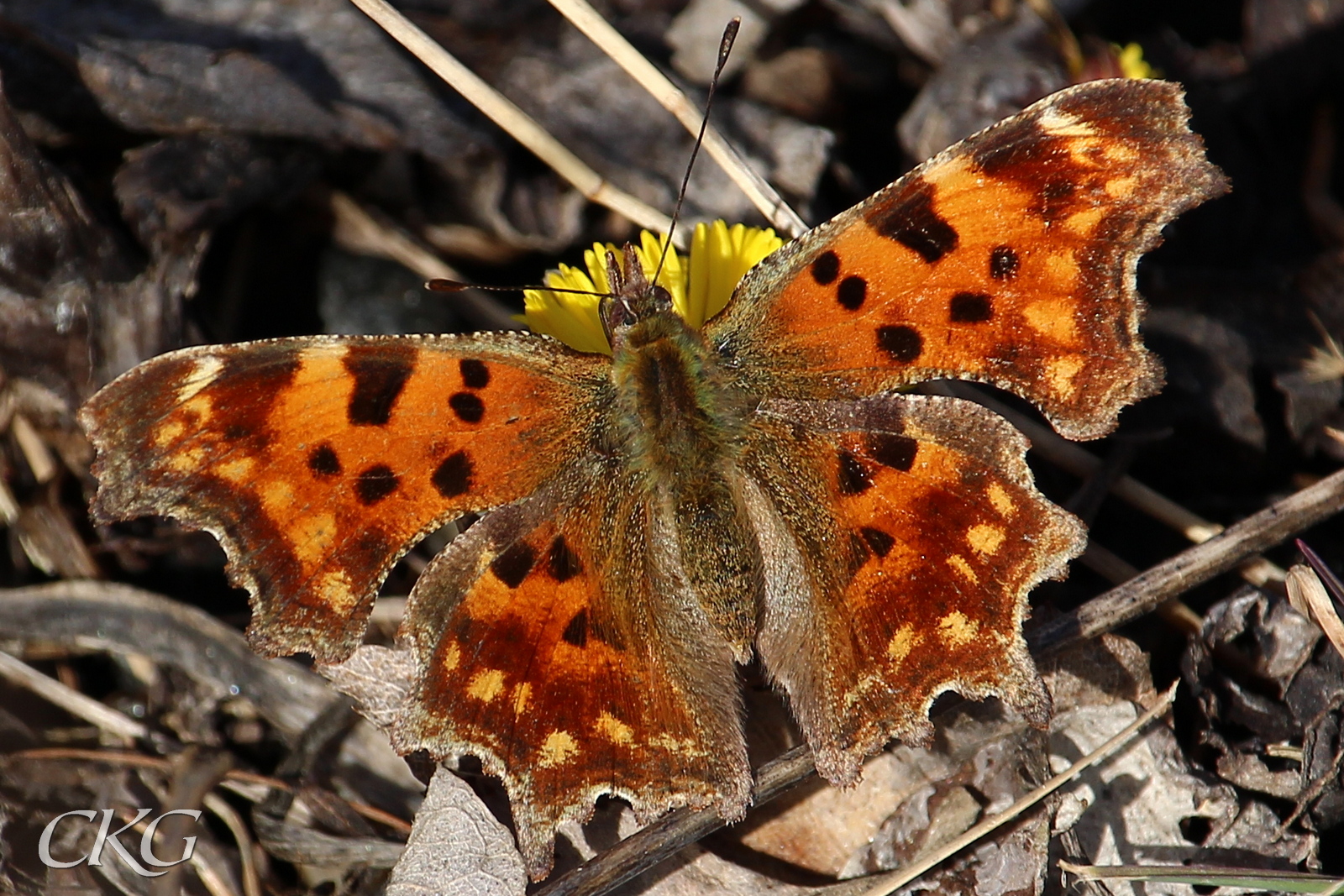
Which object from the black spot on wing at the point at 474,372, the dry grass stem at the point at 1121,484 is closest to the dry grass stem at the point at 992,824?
the dry grass stem at the point at 1121,484

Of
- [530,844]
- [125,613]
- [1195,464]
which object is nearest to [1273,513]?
[1195,464]

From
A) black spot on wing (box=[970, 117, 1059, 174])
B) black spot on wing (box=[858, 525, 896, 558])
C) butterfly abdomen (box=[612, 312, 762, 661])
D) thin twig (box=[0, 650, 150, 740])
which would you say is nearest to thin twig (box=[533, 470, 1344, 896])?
butterfly abdomen (box=[612, 312, 762, 661])

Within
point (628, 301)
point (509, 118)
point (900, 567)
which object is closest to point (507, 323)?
point (509, 118)

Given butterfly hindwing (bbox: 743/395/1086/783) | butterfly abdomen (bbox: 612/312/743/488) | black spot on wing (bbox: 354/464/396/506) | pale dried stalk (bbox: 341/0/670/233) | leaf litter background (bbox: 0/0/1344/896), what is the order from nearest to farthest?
butterfly hindwing (bbox: 743/395/1086/783)
black spot on wing (bbox: 354/464/396/506)
butterfly abdomen (bbox: 612/312/743/488)
leaf litter background (bbox: 0/0/1344/896)
pale dried stalk (bbox: 341/0/670/233)

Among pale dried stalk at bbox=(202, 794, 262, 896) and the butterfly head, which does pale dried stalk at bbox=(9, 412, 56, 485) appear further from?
the butterfly head

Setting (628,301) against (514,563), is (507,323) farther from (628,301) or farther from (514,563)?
(514,563)

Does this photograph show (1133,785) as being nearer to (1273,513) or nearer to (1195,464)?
(1273,513)

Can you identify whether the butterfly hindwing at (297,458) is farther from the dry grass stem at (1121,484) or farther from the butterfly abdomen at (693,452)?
the dry grass stem at (1121,484)
